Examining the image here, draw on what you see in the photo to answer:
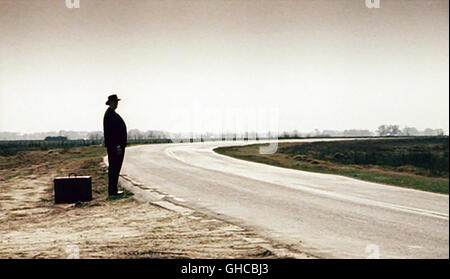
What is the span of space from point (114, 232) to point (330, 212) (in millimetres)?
4938

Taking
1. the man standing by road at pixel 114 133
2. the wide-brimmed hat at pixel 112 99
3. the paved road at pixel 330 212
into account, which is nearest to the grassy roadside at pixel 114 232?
the paved road at pixel 330 212

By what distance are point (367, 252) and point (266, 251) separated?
1.50 metres

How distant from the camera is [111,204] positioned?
381 inches

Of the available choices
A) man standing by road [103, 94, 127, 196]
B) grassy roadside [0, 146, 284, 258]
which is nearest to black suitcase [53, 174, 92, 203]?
grassy roadside [0, 146, 284, 258]

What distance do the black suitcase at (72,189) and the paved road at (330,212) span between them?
8.39 feet

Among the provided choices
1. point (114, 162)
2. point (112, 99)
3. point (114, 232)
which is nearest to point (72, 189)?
point (114, 232)

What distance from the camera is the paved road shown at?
20.0ft

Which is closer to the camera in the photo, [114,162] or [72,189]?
[114,162]

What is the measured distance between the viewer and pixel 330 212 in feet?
29.7

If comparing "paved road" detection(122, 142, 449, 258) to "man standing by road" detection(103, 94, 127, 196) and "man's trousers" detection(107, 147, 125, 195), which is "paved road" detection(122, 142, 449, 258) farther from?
"man standing by road" detection(103, 94, 127, 196)

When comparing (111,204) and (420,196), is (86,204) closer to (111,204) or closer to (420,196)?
(111,204)

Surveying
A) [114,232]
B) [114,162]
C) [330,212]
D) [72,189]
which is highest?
[114,162]

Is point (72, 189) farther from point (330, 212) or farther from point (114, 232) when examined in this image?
point (330, 212)
